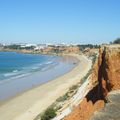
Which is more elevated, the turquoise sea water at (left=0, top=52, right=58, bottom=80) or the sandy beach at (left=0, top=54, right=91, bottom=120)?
Answer: the sandy beach at (left=0, top=54, right=91, bottom=120)

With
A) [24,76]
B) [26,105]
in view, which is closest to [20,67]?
[24,76]

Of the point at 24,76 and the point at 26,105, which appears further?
the point at 24,76

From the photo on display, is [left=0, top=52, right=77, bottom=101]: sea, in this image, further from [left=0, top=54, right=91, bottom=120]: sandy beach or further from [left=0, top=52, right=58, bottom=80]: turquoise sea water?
[left=0, top=54, right=91, bottom=120]: sandy beach

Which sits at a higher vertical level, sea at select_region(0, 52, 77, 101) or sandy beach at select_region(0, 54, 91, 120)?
sandy beach at select_region(0, 54, 91, 120)

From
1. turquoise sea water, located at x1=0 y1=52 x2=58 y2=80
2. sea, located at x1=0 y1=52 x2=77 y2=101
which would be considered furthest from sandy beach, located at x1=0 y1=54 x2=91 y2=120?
turquoise sea water, located at x1=0 y1=52 x2=58 y2=80

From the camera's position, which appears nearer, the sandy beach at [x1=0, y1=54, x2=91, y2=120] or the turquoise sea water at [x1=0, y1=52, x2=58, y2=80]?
the sandy beach at [x1=0, y1=54, x2=91, y2=120]

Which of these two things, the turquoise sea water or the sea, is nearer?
the sea

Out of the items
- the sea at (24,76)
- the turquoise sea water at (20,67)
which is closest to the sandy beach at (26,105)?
the sea at (24,76)

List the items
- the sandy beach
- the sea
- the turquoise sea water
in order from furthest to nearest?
the turquoise sea water < the sea < the sandy beach

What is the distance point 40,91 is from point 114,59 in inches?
1254

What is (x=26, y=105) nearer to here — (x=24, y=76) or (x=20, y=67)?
(x=24, y=76)

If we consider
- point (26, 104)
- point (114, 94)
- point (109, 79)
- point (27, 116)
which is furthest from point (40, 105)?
point (114, 94)

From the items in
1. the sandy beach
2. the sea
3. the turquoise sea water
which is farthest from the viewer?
the turquoise sea water

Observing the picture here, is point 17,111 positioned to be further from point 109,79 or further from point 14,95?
point 109,79
